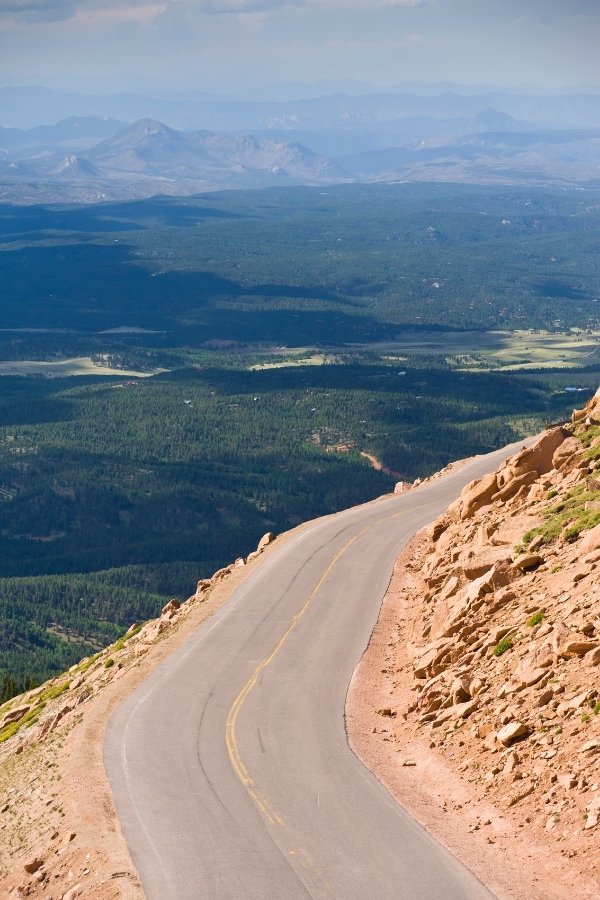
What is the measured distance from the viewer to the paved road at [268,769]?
3291 cm

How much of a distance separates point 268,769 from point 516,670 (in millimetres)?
7462

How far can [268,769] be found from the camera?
40.9 meters

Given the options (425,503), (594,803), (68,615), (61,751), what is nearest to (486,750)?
(594,803)

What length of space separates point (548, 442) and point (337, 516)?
2626cm

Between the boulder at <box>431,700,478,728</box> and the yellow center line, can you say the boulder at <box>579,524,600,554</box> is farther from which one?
the yellow center line

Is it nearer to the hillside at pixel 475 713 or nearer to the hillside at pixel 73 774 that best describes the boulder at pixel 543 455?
the hillside at pixel 475 713

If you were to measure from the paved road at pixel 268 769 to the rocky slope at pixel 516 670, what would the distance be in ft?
4.88

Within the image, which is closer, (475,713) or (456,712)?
(475,713)

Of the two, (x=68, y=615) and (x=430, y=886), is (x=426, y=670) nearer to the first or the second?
(x=430, y=886)

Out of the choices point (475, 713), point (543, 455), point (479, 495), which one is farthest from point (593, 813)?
point (479, 495)

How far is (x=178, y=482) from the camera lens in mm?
193250

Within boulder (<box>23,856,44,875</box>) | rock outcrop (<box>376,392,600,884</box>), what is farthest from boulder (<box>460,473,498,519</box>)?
boulder (<box>23,856,44,875</box>)

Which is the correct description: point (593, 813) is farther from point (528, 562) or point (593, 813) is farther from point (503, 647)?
point (528, 562)

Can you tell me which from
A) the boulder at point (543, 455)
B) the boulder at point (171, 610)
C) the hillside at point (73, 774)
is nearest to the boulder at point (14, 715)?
the hillside at point (73, 774)
